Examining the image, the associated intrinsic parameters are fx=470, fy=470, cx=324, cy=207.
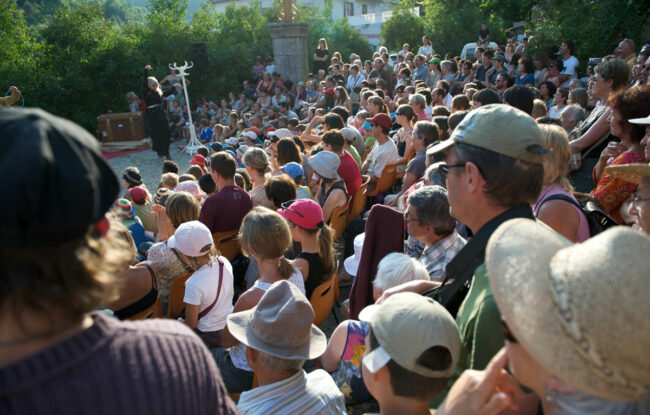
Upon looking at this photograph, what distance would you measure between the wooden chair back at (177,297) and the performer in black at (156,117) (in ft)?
35.9

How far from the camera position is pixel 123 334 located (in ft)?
3.14

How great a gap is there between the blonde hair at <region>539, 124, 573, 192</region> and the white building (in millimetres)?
34308

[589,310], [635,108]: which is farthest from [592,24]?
[589,310]

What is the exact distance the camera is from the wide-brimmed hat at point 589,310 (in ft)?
2.68

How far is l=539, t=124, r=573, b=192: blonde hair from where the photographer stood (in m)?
2.33

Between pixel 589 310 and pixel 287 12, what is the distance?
18057 millimetres

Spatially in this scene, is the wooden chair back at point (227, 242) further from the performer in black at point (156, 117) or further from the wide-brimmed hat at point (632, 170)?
the performer in black at point (156, 117)

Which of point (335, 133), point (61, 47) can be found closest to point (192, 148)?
point (61, 47)

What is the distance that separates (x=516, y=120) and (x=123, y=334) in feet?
4.73

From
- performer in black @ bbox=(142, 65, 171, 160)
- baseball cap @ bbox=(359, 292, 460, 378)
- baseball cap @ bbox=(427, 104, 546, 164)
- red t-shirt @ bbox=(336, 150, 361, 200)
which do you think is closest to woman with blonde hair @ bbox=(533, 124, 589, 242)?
baseball cap @ bbox=(427, 104, 546, 164)

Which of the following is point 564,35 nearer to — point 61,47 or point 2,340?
point 2,340

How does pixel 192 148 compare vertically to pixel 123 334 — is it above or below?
below

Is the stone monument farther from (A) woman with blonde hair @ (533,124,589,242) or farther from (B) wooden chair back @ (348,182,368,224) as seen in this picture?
(A) woman with blonde hair @ (533,124,589,242)

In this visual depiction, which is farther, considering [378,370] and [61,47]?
[61,47]
